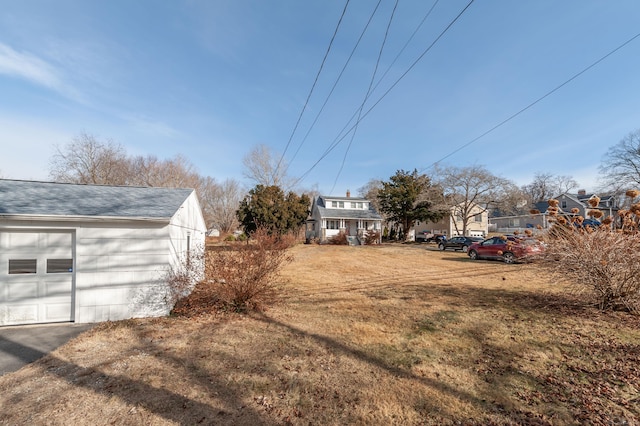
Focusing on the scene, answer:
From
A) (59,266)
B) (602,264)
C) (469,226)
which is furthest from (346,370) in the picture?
(469,226)

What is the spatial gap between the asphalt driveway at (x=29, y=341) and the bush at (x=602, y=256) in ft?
34.4

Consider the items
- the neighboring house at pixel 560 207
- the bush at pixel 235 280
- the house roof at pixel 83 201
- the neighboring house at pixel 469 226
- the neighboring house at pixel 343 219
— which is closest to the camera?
the house roof at pixel 83 201

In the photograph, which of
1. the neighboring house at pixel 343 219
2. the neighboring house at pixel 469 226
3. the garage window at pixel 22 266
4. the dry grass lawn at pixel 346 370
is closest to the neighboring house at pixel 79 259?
the garage window at pixel 22 266

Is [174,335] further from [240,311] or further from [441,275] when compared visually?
[441,275]

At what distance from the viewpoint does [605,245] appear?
19.0 ft

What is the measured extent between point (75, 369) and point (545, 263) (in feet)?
31.6

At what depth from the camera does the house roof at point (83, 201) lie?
5.97 meters

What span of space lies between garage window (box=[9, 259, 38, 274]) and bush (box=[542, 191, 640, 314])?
11.7m

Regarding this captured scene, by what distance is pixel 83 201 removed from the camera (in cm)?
670

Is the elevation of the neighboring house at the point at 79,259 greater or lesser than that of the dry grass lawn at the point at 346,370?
greater

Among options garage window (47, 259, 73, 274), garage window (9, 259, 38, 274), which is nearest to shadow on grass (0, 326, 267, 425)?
garage window (47, 259, 73, 274)

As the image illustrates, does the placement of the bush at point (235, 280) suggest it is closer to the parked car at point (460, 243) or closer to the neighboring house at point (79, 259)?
the neighboring house at point (79, 259)

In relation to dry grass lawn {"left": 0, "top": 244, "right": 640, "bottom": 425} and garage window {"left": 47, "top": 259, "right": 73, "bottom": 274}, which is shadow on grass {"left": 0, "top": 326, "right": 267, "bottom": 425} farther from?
garage window {"left": 47, "top": 259, "right": 73, "bottom": 274}

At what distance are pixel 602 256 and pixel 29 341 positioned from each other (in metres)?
11.6
